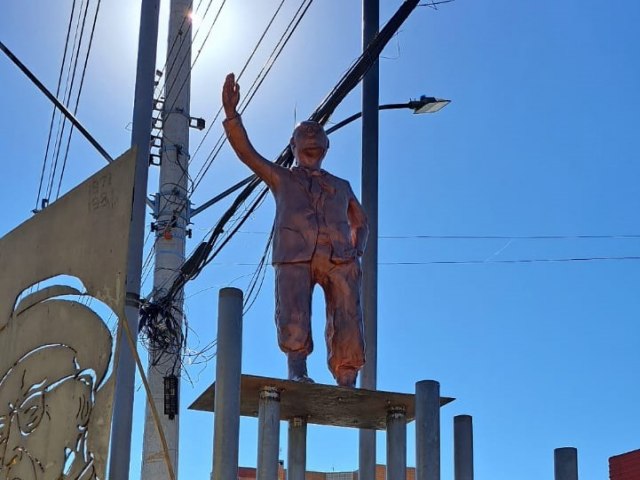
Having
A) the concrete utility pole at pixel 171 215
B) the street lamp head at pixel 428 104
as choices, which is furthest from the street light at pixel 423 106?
the concrete utility pole at pixel 171 215

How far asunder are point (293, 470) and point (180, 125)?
804 cm

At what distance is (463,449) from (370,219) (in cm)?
268

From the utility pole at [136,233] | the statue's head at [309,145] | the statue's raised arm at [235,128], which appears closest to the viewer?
the statue's raised arm at [235,128]

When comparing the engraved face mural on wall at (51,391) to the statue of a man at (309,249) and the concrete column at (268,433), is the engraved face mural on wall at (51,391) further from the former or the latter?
the statue of a man at (309,249)

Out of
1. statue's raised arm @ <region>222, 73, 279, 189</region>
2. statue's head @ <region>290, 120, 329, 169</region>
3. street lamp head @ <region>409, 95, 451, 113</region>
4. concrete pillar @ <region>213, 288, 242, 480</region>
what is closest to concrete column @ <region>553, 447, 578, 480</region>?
concrete pillar @ <region>213, 288, 242, 480</region>

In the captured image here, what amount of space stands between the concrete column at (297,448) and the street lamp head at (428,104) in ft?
17.2

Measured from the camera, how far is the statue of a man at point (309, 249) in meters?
6.63

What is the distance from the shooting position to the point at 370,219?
8500mm

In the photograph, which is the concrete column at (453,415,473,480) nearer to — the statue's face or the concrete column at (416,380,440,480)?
the concrete column at (416,380,440,480)

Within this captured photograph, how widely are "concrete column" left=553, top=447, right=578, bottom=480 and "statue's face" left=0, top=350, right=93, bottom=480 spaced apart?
2678 millimetres

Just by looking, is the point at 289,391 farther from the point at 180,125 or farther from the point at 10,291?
the point at 180,125

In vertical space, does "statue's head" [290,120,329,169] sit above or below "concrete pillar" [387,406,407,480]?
above

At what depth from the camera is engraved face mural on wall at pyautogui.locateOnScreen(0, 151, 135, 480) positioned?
487 centimetres

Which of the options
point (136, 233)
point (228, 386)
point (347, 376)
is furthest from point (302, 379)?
point (136, 233)
